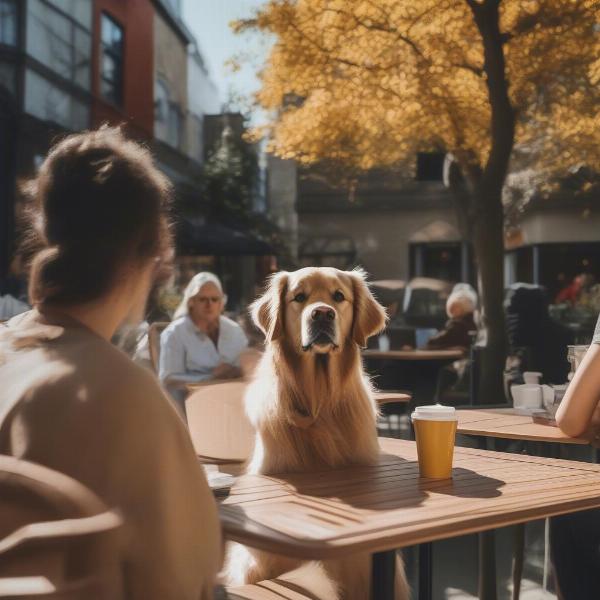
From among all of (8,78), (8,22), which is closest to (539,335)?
(8,78)

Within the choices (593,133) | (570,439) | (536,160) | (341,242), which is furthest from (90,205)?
(341,242)

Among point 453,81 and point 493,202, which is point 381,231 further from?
point 493,202

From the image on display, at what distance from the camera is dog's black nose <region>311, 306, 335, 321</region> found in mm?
2527

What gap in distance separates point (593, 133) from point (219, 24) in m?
5.84

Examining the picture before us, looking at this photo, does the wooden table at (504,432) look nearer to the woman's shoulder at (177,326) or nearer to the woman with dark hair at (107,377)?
the woman with dark hair at (107,377)

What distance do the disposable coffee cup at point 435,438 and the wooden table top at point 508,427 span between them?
29.0 inches

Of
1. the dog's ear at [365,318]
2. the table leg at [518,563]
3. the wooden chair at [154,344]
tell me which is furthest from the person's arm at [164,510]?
the wooden chair at [154,344]

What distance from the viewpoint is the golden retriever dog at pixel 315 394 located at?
6.62ft

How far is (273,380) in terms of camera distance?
2424mm

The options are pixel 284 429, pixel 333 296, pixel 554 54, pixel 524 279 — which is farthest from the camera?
pixel 524 279

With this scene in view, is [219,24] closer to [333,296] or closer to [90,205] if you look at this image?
[333,296]

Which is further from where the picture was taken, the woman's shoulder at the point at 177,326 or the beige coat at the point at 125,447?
the woman's shoulder at the point at 177,326

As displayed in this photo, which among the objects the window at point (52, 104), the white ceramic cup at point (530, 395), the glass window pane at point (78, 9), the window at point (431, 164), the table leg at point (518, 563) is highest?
the glass window pane at point (78, 9)

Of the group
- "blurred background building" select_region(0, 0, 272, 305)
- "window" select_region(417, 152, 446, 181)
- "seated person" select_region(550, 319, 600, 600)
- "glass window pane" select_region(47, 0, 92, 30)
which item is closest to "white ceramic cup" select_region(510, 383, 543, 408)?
"seated person" select_region(550, 319, 600, 600)
